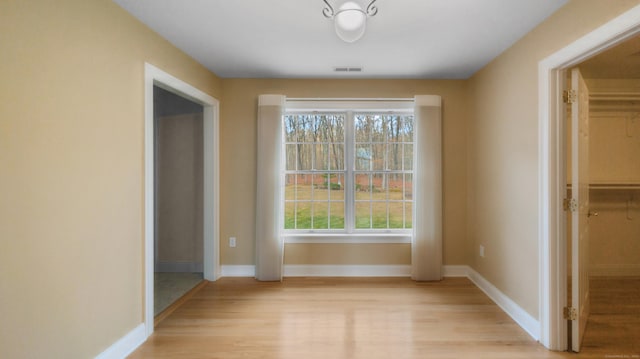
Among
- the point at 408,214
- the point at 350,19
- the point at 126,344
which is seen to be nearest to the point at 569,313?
the point at 408,214

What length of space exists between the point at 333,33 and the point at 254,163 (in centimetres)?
199

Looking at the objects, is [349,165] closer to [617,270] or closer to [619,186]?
[619,186]

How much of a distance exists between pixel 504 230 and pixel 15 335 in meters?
3.72

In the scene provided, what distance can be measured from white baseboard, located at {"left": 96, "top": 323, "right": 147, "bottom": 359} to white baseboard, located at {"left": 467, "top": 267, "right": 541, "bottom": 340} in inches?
125

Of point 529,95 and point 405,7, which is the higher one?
point 405,7

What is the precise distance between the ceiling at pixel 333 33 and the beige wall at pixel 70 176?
18.0 inches

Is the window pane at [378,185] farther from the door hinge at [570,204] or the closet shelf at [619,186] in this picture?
the closet shelf at [619,186]

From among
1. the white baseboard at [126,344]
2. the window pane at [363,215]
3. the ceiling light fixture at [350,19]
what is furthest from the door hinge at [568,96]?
the white baseboard at [126,344]

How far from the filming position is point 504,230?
123 inches

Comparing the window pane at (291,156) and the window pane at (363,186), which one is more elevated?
the window pane at (291,156)

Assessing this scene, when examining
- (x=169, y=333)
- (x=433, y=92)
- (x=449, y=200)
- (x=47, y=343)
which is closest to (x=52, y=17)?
(x=47, y=343)

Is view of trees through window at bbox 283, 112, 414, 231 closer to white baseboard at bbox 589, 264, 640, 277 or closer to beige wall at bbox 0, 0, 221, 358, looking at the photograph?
beige wall at bbox 0, 0, 221, 358

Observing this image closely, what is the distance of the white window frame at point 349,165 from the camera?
4.04m

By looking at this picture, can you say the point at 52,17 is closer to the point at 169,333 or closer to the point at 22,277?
the point at 22,277
